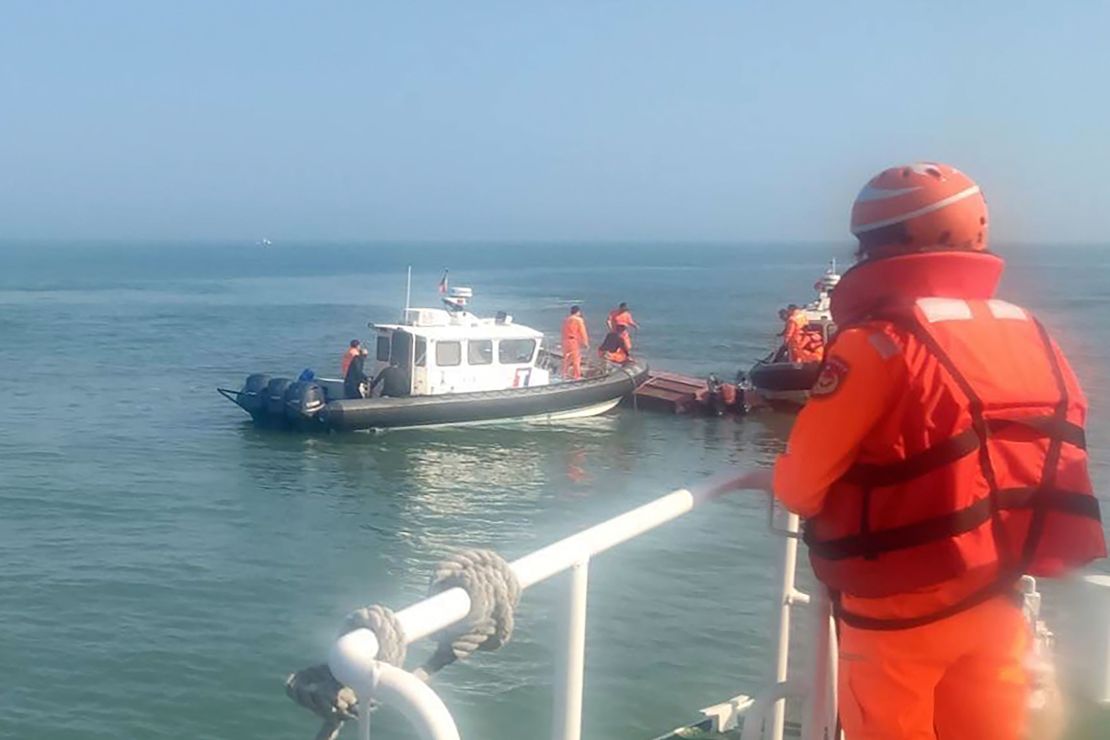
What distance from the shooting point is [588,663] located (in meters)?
9.21

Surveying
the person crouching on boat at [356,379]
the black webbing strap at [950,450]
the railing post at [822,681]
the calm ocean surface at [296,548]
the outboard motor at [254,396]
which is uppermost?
the black webbing strap at [950,450]

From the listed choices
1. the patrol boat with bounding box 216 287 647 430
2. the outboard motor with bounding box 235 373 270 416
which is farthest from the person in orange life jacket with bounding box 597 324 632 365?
the outboard motor with bounding box 235 373 270 416

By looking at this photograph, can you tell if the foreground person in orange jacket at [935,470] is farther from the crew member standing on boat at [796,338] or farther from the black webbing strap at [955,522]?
the crew member standing on boat at [796,338]

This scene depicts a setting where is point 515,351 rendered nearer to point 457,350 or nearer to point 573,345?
point 457,350

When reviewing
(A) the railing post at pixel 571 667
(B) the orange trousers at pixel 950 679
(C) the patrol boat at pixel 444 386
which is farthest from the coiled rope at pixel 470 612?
(C) the patrol boat at pixel 444 386

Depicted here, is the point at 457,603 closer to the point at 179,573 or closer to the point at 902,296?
the point at 902,296

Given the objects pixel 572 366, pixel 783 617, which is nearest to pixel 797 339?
pixel 572 366

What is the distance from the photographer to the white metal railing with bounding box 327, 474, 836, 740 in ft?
4.80

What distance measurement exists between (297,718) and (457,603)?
22.9ft

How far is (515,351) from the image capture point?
1906 cm

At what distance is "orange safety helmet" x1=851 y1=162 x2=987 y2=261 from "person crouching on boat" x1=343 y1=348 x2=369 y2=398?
17126mm

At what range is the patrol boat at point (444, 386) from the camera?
725 inches

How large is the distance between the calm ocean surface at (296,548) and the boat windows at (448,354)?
117 cm

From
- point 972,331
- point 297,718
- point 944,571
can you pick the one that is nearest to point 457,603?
point 944,571
